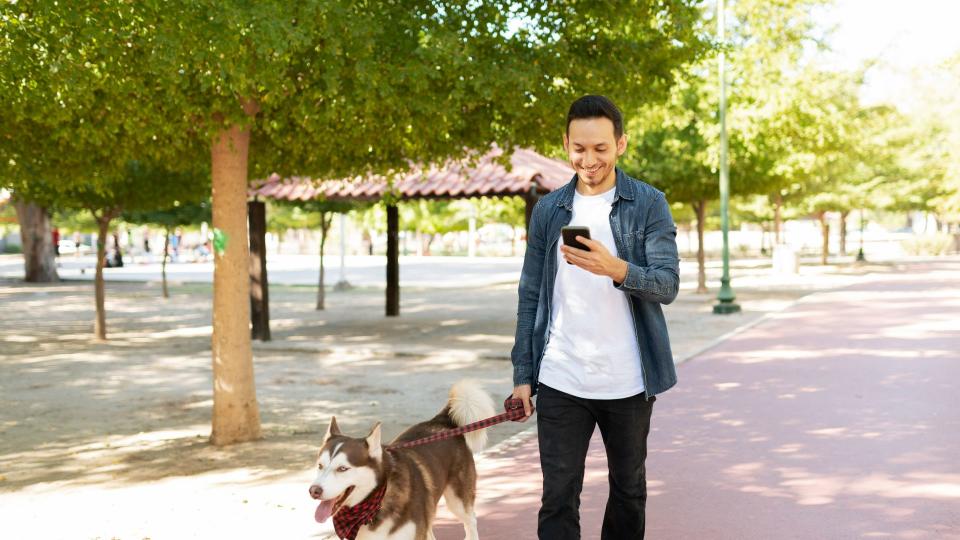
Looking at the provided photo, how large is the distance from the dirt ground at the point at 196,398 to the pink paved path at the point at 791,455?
4.27ft

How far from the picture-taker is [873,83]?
34312 millimetres

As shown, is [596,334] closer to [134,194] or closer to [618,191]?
[618,191]

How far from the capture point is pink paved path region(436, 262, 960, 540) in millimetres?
5707

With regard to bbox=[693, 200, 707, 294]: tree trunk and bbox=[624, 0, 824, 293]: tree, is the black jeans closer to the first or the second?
bbox=[624, 0, 824, 293]: tree

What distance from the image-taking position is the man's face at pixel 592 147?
3.53 metres

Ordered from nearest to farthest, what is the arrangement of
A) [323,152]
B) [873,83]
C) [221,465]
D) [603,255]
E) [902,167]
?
[603,255] < [221,465] < [323,152] < [873,83] < [902,167]

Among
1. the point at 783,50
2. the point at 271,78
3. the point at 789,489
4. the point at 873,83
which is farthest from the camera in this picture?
the point at 873,83

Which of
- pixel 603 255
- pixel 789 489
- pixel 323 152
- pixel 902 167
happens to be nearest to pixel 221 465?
pixel 323 152

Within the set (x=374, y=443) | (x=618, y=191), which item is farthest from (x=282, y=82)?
(x=618, y=191)

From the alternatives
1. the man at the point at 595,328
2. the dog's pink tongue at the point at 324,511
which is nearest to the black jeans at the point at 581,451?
the man at the point at 595,328

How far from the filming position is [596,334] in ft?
11.7

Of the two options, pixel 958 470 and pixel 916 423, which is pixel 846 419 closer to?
pixel 916 423

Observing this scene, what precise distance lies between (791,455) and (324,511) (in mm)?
4661

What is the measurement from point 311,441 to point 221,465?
0.98 meters
